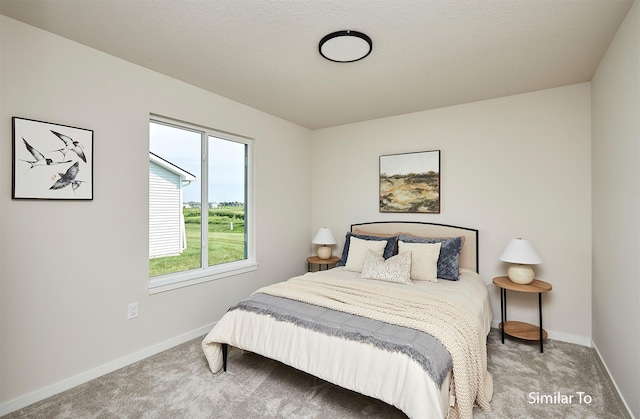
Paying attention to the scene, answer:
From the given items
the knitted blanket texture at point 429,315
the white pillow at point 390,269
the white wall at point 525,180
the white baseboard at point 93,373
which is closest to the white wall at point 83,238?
the white baseboard at point 93,373

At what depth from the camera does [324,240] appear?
13.6 feet

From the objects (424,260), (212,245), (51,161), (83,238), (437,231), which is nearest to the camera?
(51,161)

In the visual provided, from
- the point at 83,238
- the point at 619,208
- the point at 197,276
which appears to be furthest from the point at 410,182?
the point at 83,238

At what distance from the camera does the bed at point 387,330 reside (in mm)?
1689

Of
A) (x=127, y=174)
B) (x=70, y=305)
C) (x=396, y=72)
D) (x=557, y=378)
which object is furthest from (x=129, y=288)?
(x=557, y=378)

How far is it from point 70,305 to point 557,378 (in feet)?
12.2

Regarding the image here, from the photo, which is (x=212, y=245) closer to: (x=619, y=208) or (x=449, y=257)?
(x=449, y=257)

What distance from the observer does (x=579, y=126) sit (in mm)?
3004

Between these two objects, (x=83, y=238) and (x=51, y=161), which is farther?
(x=83, y=238)

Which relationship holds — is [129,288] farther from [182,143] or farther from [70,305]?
[182,143]

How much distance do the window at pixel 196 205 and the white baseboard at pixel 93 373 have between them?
1.71 feet

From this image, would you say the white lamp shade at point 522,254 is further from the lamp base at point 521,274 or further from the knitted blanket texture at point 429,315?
Result: the knitted blanket texture at point 429,315

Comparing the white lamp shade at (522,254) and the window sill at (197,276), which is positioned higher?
the white lamp shade at (522,254)

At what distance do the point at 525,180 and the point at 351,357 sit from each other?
2.69 metres
